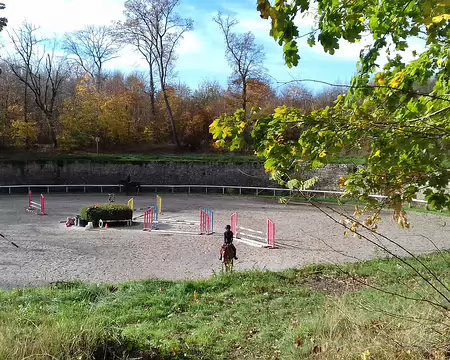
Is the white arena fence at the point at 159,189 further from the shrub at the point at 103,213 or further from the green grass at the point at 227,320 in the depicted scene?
the green grass at the point at 227,320

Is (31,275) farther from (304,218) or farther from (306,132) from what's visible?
(304,218)

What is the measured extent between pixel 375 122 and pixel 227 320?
3.66m

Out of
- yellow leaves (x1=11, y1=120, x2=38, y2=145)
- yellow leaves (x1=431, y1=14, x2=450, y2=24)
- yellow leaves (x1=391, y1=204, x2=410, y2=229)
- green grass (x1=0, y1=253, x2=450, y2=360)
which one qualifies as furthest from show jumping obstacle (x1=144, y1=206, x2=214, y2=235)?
yellow leaves (x1=11, y1=120, x2=38, y2=145)

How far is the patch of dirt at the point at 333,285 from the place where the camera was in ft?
24.8

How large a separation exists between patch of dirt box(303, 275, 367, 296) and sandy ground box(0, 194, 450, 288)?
0.52 m

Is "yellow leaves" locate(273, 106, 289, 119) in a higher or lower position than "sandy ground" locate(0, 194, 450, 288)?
higher

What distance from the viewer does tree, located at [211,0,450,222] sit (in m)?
2.97

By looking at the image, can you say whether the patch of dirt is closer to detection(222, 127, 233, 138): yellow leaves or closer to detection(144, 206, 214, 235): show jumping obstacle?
detection(222, 127, 233, 138): yellow leaves

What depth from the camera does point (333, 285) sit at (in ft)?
26.8

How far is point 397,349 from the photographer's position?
3561 millimetres

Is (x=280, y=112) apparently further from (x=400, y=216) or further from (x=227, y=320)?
(x=227, y=320)

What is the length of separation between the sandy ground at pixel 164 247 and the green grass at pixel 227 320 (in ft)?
4.53

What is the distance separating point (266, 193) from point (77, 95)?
22.8 meters

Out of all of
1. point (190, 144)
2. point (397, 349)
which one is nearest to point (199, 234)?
point (397, 349)
